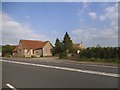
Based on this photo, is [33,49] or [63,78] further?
[33,49]

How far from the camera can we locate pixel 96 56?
4253 centimetres

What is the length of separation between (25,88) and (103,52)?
1248 inches

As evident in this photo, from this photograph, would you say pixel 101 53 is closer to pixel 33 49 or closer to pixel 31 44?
pixel 33 49

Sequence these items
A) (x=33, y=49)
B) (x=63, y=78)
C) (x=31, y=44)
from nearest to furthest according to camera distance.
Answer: (x=63, y=78)
(x=33, y=49)
(x=31, y=44)

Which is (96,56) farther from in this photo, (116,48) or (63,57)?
(63,57)

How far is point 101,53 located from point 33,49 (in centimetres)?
5353

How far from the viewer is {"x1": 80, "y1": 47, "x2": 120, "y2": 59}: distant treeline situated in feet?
126

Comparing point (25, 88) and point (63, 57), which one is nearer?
point (25, 88)

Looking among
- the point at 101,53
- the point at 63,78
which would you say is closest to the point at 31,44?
the point at 101,53

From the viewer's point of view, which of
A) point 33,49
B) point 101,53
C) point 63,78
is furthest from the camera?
point 33,49

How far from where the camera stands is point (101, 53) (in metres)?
41.6

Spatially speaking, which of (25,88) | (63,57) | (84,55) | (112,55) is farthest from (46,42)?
(25,88)

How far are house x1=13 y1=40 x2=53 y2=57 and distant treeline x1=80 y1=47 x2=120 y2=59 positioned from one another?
44.0m

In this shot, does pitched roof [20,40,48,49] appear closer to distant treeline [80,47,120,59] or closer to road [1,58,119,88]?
distant treeline [80,47,120,59]
